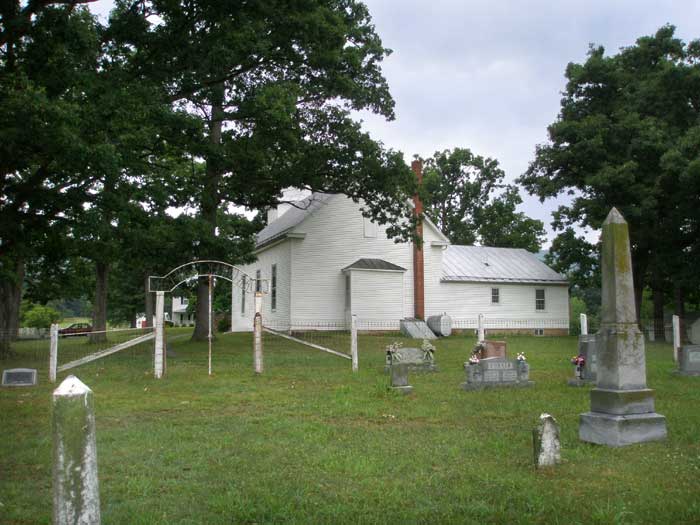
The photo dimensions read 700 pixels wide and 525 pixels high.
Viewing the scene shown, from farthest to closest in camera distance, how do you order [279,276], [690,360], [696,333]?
[279,276]
[696,333]
[690,360]

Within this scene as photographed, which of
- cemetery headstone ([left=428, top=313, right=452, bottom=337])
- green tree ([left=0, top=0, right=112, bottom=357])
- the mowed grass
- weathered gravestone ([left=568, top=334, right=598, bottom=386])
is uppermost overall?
green tree ([left=0, top=0, right=112, bottom=357])

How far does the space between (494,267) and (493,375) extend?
25.7 meters

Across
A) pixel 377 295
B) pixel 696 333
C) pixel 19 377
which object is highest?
pixel 377 295

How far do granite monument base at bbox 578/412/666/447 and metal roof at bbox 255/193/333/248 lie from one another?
70.7ft

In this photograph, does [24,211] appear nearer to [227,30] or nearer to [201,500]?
[227,30]

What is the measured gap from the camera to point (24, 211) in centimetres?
2006

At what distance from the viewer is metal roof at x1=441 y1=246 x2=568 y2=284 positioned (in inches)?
1442

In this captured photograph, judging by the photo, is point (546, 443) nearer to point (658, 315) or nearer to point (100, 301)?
point (100, 301)

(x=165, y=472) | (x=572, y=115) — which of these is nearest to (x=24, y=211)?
(x=165, y=472)

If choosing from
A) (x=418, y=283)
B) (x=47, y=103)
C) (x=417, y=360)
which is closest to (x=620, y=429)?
(x=417, y=360)

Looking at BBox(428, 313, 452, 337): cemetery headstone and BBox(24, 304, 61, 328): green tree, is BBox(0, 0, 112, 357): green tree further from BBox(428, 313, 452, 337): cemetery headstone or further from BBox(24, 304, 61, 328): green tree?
BBox(24, 304, 61, 328): green tree

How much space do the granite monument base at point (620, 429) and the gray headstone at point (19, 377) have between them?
12.0m

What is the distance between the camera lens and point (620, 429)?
7930 millimetres

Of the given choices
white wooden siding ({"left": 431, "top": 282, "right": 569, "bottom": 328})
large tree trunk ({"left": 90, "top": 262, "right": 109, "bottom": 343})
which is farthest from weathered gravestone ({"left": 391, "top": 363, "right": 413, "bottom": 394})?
white wooden siding ({"left": 431, "top": 282, "right": 569, "bottom": 328})
